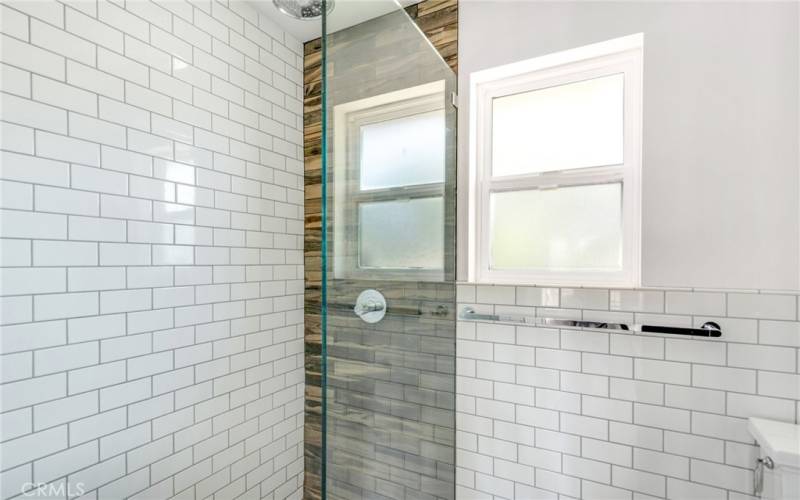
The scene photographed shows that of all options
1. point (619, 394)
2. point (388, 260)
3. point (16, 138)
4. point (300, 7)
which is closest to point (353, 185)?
point (388, 260)

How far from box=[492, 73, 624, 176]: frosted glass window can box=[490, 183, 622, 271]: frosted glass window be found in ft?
0.39

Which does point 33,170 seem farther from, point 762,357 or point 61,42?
point 762,357

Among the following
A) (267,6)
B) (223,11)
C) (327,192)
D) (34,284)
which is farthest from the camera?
(267,6)

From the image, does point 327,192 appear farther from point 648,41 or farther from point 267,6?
point 267,6

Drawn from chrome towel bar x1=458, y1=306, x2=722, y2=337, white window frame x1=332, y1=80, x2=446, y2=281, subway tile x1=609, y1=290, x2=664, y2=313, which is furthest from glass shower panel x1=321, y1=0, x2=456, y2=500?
subway tile x1=609, y1=290, x2=664, y2=313

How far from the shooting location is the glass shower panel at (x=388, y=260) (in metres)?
1.00

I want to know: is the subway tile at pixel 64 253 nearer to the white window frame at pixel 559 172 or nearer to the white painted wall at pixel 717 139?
the white window frame at pixel 559 172

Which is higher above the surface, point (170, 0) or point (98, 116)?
point (170, 0)

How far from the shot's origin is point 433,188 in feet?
4.70

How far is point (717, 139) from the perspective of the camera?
1252 millimetres

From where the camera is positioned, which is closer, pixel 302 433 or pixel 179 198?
pixel 179 198

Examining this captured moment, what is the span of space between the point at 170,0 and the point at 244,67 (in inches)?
15.4

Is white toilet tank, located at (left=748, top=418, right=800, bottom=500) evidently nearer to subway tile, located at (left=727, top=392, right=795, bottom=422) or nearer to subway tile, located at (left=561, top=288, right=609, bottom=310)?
subway tile, located at (left=727, top=392, right=795, bottom=422)

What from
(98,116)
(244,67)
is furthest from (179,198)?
(244,67)
